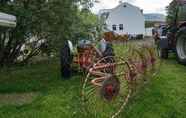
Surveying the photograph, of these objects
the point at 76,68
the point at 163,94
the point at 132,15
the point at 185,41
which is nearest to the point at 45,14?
the point at 76,68

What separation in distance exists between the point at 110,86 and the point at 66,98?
179 centimetres

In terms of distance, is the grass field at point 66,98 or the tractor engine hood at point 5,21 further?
the tractor engine hood at point 5,21

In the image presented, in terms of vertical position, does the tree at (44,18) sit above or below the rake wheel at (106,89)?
above

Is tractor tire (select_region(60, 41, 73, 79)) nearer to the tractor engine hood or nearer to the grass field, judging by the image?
the grass field

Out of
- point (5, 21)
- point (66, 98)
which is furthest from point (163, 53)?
point (5, 21)

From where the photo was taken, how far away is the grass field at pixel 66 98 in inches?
251

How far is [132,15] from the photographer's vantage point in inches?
2368

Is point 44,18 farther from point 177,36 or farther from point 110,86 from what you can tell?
point 177,36

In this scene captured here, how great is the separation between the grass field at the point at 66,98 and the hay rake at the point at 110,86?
0.77 ft

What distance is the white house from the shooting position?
5762cm

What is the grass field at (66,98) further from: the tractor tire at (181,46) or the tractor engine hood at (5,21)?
the tractor tire at (181,46)

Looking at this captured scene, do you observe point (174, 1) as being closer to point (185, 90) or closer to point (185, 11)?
point (185, 11)

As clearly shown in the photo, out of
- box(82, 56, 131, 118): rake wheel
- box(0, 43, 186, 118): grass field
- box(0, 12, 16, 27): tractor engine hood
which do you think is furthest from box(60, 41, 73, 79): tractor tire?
box(82, 56, 131, 118): rake wheel

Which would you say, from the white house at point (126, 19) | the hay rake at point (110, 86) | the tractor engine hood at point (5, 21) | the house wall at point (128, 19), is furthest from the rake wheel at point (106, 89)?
the house wall at point (128, 19)
